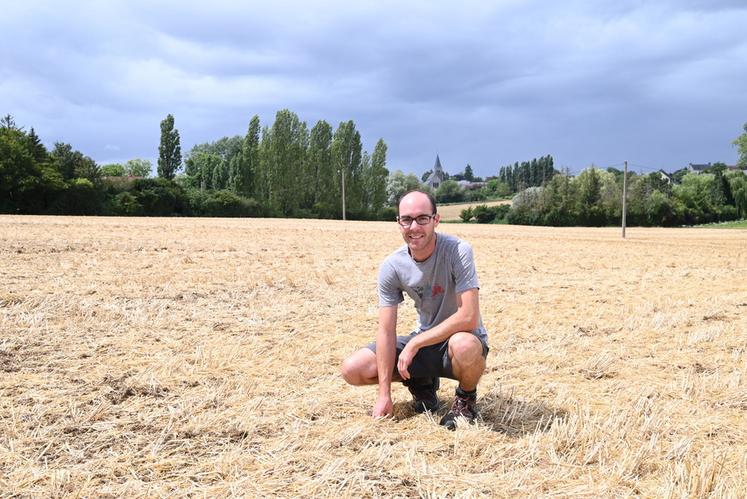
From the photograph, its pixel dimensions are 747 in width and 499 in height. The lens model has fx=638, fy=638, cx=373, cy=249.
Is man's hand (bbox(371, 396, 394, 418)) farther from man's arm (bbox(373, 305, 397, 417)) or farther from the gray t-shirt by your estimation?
the gray t-shirt

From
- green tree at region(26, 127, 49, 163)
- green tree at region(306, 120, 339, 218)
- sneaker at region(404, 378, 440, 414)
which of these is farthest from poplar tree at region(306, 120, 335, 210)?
sneaker at region(404, 378, 440, 414)

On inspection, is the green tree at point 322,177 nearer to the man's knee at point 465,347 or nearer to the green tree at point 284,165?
the green tree at point 284,165

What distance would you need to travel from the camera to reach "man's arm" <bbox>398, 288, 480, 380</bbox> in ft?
12.0

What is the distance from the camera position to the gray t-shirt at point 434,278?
147 inches

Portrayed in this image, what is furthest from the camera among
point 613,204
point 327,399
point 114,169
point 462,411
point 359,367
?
point 114,169

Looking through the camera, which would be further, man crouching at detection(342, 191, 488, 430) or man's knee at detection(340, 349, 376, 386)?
man's knee at detection(340, 349, 376, 386)

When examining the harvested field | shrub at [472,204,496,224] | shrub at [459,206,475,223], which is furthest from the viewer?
shrub at [472,204,496,224]

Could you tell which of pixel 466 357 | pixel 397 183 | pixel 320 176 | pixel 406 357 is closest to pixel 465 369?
pixel 466 357

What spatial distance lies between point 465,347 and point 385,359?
1.64 ft

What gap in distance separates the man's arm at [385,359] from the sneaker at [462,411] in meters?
0.35

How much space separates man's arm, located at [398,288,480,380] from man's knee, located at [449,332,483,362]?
43 millimetres

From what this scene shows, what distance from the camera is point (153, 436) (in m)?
3.54

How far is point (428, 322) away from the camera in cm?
399

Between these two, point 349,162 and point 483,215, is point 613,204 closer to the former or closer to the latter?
point 483,215
